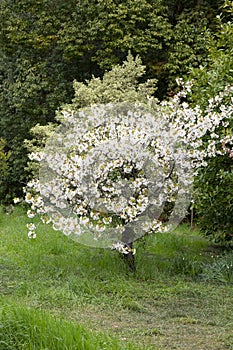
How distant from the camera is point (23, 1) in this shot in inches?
568

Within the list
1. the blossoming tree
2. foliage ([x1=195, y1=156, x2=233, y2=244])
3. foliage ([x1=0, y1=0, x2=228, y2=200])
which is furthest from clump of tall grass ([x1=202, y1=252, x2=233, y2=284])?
foliage ([x1=0, y1=0, x2=228, y2=200])

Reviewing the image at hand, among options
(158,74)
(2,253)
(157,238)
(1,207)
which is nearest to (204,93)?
(157,238)

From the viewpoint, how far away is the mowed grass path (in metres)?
3.91

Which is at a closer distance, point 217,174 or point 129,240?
point 129,240

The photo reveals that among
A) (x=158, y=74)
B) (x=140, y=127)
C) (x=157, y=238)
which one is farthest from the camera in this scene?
(x=158, y=74)

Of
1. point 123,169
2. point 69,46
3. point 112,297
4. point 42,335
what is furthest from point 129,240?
point 69,46

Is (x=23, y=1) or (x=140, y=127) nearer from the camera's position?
(x=140, y=127)

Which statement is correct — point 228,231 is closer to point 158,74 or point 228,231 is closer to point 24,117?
point 158,74

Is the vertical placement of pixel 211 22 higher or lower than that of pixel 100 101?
higher

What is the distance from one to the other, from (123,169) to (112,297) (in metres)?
1.50

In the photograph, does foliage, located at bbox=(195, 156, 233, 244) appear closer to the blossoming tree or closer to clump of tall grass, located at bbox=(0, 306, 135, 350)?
the blossoming tree

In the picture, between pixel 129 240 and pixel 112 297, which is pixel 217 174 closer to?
pixel 129 240

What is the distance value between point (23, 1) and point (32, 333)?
1194cm

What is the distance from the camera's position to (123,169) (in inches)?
Result: 264
